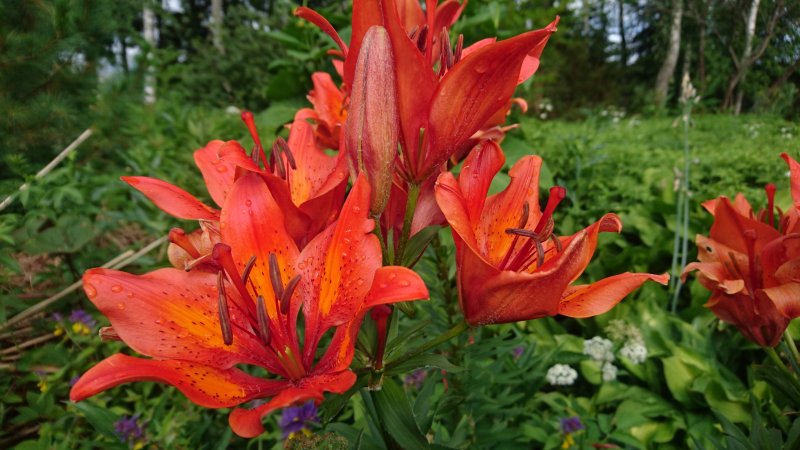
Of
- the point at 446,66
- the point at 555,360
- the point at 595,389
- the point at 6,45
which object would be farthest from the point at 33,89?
the point at 595,389

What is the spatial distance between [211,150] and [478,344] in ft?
2.41

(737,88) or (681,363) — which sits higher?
(737,88)

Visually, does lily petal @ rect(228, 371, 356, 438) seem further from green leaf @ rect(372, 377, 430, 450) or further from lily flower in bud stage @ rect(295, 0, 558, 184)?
lily flower in bud stage @ rect(295, 0, 558, 184)

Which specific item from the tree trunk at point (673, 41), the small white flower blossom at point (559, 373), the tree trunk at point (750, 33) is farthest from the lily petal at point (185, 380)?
the tree trunk at point (673, 41)

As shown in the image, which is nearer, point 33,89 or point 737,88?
point 33,89

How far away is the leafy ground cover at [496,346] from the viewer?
3.67 feet

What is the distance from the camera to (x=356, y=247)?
504 millimetres

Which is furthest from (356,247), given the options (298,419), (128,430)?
(128,430)

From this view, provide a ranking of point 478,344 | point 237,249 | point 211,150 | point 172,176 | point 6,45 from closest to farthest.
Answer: point 237,249
point 211,150
point 478,344
point 6,45
point 172,176

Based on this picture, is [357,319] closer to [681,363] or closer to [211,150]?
[211,150]

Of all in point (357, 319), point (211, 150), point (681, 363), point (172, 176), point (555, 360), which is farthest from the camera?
point (172, 176)

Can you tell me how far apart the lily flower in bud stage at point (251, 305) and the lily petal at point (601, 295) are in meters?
0.21

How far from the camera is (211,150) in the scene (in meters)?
0.68

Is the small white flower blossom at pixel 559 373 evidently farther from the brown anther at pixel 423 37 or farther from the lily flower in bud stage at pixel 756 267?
the brown anther at pixel 423 37
